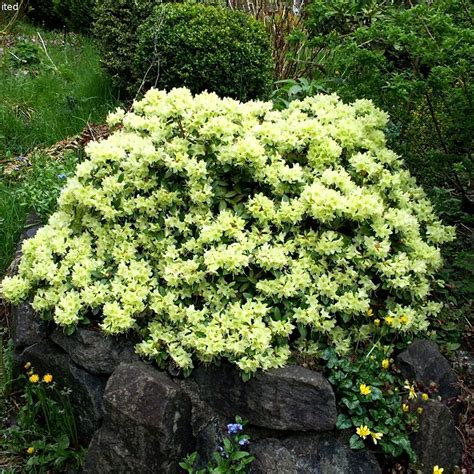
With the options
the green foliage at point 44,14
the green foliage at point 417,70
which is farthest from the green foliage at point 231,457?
the green foliage at point 44,14

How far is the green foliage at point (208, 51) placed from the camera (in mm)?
5082

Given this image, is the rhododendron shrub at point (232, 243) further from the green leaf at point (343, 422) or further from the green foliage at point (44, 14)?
the green foliage at point (44, 14)

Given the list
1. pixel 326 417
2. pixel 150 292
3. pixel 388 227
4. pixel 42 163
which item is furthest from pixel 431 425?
pixel 42 163

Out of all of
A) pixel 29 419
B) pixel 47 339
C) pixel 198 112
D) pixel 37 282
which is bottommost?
pixel 29 419

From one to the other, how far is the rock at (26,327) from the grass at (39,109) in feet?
3.06

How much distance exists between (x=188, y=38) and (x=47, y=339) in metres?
2.92

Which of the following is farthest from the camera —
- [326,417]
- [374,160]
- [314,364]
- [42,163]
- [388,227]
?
[42,163]

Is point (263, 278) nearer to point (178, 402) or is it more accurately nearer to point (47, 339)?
point (178, 402)

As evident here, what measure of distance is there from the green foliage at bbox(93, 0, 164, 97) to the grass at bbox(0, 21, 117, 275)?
0.92 ft

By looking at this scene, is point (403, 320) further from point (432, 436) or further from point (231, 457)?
point (231, 457)

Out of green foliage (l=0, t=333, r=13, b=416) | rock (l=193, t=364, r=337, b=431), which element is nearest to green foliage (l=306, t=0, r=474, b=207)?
rock (l=193, t=364, r=337, b=431)

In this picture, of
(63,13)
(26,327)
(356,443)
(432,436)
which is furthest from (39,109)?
(432,436)

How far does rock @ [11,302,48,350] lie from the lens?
3191 mm

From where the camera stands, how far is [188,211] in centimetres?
311
